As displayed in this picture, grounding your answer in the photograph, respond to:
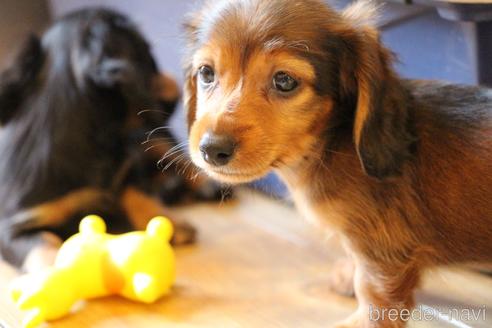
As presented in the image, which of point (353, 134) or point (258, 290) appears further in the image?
point (258, 290)

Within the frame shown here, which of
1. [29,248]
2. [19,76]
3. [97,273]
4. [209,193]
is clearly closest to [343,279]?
[97,273]

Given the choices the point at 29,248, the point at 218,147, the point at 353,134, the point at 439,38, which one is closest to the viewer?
the point at 218,147

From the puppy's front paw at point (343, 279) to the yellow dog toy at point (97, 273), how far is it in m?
0.46

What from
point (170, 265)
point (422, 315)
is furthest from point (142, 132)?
point (422, 315)

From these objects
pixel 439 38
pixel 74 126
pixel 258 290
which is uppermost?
pixel 439 38

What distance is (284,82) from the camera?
1525 millimetres

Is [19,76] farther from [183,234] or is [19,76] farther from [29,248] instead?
[183,234]

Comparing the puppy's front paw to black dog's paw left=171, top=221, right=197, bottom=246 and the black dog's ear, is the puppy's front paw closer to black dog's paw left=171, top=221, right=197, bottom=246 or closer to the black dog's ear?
black dog's paw left=171, top=221, right=197, bottom=246

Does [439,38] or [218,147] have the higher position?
[439,38]

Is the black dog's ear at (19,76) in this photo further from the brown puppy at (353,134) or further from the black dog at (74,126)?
the brown puppy at (353,134)

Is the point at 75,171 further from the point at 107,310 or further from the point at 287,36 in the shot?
the point at 287,36

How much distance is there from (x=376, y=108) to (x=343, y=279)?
2.11 ft

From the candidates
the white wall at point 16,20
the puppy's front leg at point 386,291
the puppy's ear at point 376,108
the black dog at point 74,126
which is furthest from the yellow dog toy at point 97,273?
the white wall at point 16,20

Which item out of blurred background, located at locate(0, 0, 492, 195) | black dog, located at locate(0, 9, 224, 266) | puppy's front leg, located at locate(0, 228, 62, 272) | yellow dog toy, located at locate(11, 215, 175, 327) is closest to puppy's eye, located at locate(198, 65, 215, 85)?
blurred background, located at locate(0, 0, 492, 195)
